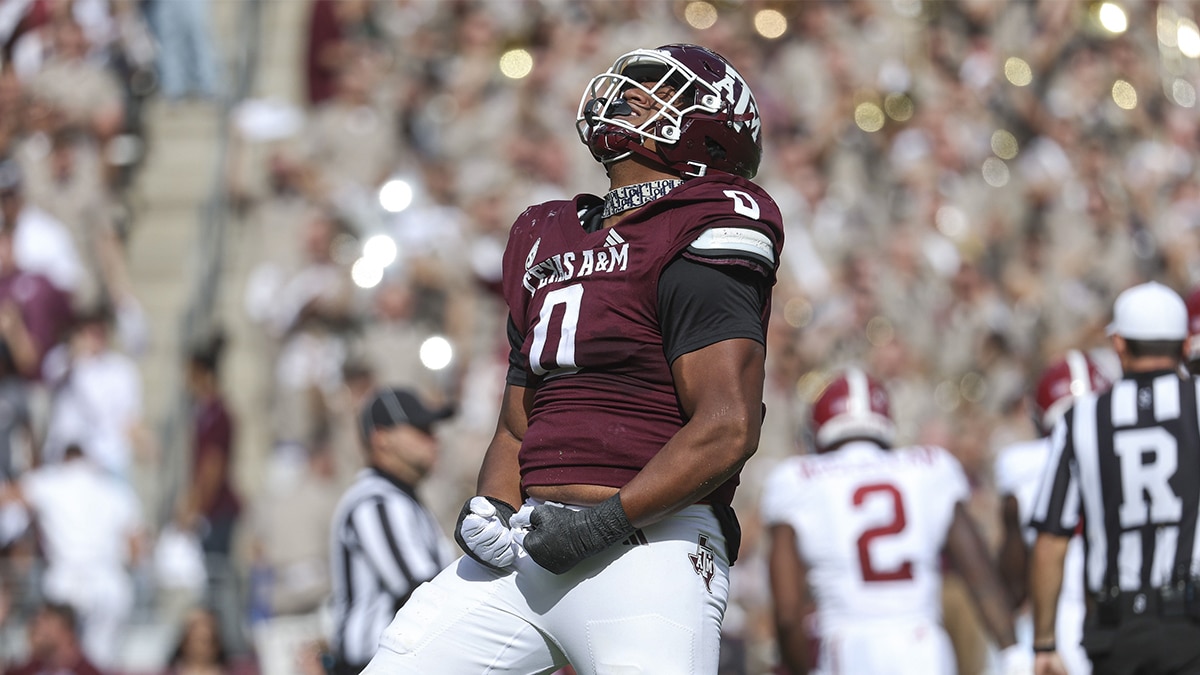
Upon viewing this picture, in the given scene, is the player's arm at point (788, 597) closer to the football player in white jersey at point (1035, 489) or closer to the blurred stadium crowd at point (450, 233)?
the football player in white jersey at point (1035, 489)

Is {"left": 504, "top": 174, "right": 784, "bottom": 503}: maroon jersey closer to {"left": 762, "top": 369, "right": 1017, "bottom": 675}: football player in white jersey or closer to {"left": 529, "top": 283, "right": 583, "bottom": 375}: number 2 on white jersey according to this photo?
{"left": 529, "top": 283, "right": 583, "bottom": 375}: number 2 on white jersey

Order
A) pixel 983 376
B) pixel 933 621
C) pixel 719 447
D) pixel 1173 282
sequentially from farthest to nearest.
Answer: pixel 1173 282
pixel 983 376
pixel 933 621
pixel 719 447

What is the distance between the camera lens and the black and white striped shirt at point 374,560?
Answer: 6.60 meters

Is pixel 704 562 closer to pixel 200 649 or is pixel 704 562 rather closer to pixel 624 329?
pixel 624 329

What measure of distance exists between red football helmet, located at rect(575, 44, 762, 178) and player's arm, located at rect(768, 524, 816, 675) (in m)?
3.57

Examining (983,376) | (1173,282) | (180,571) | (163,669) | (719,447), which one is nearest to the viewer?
(719,447)

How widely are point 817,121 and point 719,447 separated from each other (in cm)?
1036

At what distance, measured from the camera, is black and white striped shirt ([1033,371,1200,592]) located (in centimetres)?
584

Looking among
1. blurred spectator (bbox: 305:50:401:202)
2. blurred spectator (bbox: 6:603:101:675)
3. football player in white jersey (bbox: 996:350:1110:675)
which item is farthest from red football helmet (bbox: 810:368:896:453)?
blurred spectator (bbox: 305:50:401:202)

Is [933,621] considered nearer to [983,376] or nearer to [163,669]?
[163,669]

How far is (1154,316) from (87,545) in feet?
22.7

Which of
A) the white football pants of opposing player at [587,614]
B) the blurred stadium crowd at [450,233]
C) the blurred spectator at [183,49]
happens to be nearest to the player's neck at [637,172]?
the white football pants of opposing player at [587,614]

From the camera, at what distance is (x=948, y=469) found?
25.1 feet

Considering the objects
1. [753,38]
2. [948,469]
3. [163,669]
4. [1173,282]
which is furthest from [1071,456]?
[753,38]
